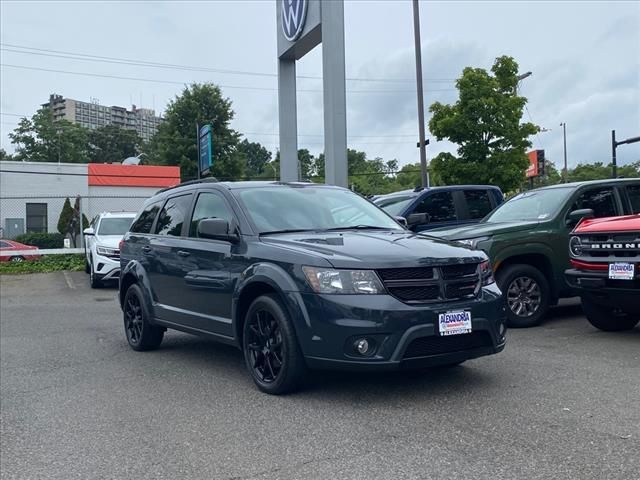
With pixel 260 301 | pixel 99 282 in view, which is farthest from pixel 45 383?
pixel 99 282

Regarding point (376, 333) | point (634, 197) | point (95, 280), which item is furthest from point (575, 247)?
point (95, 280)

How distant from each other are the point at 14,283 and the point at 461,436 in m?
16.1

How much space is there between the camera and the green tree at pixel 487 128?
74.6 feet

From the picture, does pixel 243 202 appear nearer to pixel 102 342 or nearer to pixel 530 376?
pixel 530 376

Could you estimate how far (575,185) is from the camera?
8797mm

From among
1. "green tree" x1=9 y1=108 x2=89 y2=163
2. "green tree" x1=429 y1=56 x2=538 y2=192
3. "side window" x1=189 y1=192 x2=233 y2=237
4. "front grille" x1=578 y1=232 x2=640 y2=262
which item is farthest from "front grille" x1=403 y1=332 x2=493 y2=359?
"green tree" x1=9 y1=108 x2=89 y2=163

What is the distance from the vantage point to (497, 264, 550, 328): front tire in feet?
26.2

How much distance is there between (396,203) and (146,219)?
502 cm

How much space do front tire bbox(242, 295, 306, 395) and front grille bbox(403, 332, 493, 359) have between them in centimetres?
88

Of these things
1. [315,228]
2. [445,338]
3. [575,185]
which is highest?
[575,185]

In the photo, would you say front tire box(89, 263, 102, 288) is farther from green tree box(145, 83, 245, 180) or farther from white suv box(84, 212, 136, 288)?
green tree box(145, 83, 245, 180)

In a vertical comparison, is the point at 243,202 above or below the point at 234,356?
above

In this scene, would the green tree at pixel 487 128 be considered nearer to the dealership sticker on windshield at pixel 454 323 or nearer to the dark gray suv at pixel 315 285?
the dark gray suv at pixel 315 285

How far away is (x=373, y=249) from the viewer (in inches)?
199
